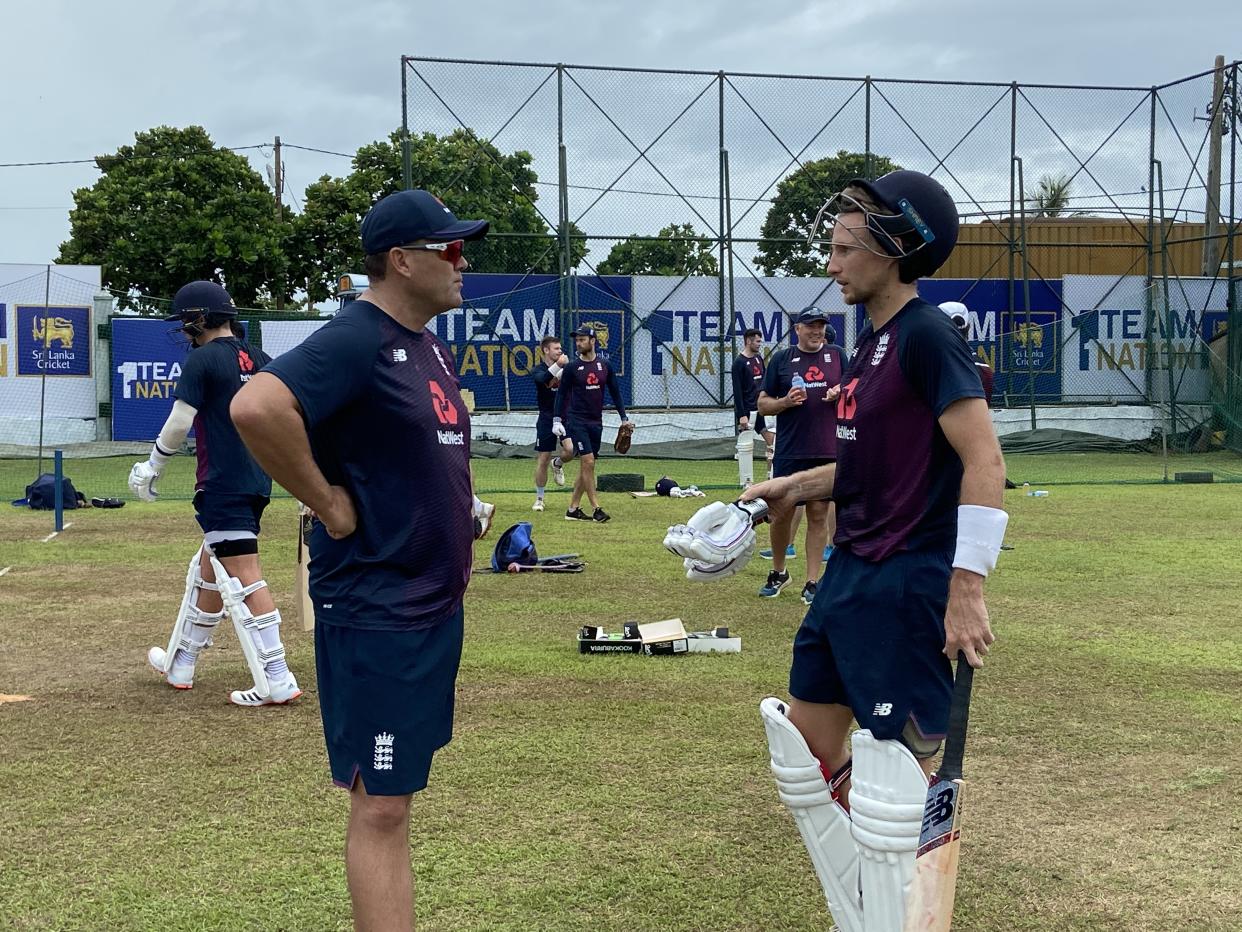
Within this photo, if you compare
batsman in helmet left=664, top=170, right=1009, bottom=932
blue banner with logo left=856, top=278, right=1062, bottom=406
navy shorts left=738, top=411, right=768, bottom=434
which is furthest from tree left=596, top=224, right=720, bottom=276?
batsman in helmet left=664, top=170, right=1009, bottom=932

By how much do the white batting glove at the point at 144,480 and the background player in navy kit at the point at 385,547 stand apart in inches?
178

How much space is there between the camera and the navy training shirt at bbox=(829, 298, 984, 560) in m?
3.48

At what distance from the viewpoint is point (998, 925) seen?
4297 millimetres

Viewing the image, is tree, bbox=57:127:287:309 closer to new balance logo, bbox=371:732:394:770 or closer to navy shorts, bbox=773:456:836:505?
navy shorts, bbox=773:456:836:505

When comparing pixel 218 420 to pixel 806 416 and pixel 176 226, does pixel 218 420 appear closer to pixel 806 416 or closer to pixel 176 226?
pixel 806 416

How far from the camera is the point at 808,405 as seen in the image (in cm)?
1062

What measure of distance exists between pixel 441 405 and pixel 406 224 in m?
0.51

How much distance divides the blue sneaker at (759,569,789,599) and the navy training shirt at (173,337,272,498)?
→ 4.75 metres

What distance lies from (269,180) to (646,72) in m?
25.4

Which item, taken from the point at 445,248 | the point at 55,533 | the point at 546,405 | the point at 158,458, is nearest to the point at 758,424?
the point at 546,405

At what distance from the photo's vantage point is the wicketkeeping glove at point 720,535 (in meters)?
→ 4.49

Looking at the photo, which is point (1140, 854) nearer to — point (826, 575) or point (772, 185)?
point (826, 575)

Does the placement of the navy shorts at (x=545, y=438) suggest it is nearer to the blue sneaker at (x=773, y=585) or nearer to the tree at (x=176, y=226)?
the blue sneaker at (x=773, y=585)

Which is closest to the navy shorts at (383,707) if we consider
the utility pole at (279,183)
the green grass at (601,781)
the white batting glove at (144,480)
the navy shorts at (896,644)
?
the green grass at (601,781)
